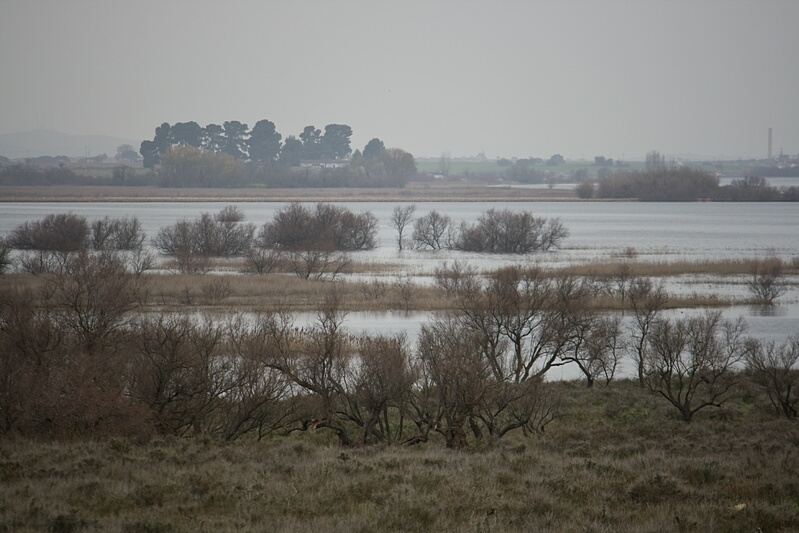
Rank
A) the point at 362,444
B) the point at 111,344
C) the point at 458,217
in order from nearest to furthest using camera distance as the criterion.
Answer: the point at 362,444 < the point at 111,344 < the point at 458,217

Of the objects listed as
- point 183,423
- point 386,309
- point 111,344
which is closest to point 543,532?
point 183,423

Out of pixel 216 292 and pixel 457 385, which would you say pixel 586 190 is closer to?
pixel 216 292

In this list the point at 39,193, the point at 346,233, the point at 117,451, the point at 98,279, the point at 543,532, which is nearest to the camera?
the point at 543,532

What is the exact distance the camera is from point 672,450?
15.9 metres

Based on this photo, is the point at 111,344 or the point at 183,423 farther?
the point at 111,344

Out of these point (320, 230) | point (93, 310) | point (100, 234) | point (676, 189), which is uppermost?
point (676, 189)

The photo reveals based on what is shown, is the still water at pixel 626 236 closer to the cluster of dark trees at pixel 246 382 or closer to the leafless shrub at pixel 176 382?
the cluster of dark trees at pixel 246 382

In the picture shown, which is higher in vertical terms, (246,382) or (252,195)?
(252,195)

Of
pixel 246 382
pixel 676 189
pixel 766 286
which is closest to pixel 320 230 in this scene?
pixel 766 286

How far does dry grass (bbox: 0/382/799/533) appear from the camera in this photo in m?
9.63

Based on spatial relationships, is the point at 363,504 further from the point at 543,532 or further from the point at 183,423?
the point at 183,423

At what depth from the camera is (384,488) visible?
11297 millimetres

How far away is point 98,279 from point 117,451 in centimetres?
1341

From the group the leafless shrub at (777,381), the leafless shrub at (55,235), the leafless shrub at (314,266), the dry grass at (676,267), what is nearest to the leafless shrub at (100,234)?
the leafless shrub at (55,235)
